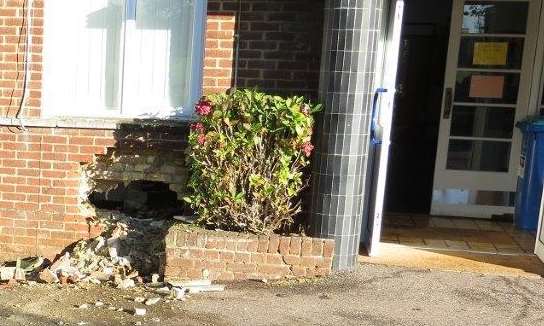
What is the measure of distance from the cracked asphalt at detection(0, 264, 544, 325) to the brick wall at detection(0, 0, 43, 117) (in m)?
1.82

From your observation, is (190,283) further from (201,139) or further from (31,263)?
(31,263)

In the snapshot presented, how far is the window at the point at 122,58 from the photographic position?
603 cm

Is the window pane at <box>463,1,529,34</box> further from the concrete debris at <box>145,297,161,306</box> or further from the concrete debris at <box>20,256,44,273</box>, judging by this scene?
the concrete debris at <box>20,256,44,273</box>

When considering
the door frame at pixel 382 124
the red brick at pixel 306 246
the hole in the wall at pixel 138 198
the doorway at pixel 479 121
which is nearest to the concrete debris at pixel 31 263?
the hole in the wall at pixel 138 198

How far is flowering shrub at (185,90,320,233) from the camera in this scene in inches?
199

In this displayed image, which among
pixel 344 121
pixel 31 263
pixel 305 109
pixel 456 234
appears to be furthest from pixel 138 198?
pixel 456 234

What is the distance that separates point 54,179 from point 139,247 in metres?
1.08

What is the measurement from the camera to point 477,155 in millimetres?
7195

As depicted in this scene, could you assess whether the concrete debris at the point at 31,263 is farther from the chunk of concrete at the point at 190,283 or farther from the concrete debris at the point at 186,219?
the chunk of concrete at the point at 190,283

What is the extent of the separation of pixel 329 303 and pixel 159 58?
295 cm

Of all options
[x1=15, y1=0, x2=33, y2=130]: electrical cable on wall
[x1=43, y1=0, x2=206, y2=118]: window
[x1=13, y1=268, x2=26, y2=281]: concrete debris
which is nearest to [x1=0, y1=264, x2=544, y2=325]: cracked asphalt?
[x1=13, y1=268, x2=26, y2=281]: concrete debris

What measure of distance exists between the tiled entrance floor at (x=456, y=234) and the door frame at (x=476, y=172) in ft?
0.47

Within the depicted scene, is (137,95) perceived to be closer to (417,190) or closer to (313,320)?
(313,320)

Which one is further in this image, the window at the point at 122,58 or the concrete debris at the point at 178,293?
the window at the point at 122,58
